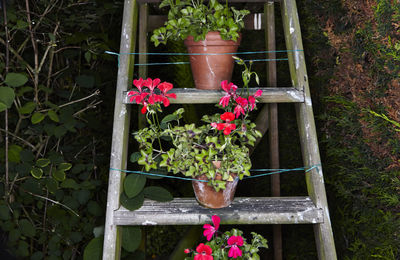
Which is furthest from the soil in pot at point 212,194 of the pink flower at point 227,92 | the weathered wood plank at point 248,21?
the weathered wood plank at point 248,21

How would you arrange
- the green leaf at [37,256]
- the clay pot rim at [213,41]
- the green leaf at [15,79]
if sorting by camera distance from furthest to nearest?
the green leaf at [37,256] → the green leaf at [15,79] → the clay pot rim at [213,41]

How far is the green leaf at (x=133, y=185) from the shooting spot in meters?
1.14

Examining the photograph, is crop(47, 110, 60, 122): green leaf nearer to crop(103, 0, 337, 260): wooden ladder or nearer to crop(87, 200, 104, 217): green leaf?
crop(87, 200, 104, 217): green leaf

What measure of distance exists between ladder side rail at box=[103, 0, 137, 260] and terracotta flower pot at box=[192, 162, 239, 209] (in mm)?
239

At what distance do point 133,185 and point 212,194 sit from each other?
0.24 m

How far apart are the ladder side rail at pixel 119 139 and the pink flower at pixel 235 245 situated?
335 millimetres

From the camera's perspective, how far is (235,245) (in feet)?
3.68

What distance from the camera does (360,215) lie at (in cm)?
126

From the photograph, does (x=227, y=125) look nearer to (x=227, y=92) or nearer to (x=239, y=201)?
(x=227, y=92)

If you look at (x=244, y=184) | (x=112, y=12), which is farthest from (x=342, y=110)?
(x=112, y=12)

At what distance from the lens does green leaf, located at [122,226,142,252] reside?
47.4 inches

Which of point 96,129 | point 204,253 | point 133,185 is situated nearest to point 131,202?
point 133,185

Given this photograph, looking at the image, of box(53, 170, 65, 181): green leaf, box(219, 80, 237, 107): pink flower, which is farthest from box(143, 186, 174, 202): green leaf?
box(53, 170, 65, 181): green leaf

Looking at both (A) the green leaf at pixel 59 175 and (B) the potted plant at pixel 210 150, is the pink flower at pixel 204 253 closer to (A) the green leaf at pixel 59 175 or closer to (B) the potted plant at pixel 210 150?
(B) the potted plant at pixel 210 150
